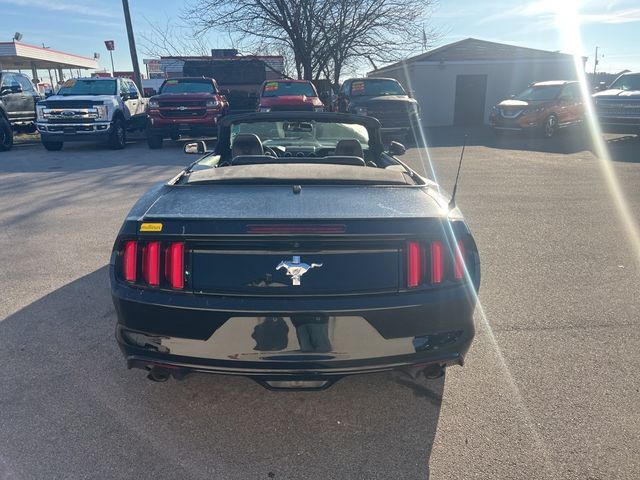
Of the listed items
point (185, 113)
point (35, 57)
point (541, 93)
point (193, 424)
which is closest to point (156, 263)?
point (193, 424)

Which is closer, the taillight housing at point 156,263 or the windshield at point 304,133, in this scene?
the taillight housing at point 156,263

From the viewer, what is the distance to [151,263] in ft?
7.25

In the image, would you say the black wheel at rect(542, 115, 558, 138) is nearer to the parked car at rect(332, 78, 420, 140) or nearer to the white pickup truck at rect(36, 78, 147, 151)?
the parked car at rect(332, 78, 420, 140)

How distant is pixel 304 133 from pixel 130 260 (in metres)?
3.08

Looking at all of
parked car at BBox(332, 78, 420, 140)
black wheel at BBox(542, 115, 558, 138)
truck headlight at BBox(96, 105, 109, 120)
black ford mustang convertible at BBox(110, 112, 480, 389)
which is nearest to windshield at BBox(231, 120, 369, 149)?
black ford mustang convertible at BBox(110, 112, 480, 389)

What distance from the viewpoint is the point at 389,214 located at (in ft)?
7.36

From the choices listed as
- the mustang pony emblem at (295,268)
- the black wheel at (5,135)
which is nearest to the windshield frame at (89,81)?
the black wheel at (5,135)

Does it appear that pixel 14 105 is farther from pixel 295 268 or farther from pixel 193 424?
pixel 295 268


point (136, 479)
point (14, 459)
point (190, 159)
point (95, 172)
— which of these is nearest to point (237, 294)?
point (136, 479)

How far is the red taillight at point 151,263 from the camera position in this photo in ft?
7.23

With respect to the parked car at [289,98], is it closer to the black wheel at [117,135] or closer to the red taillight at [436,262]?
the black wheel at [117,135]

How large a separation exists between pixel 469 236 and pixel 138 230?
1619 mm

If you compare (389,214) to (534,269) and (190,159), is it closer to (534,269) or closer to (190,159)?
(534,269)

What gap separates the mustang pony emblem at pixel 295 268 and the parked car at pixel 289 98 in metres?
11.4
